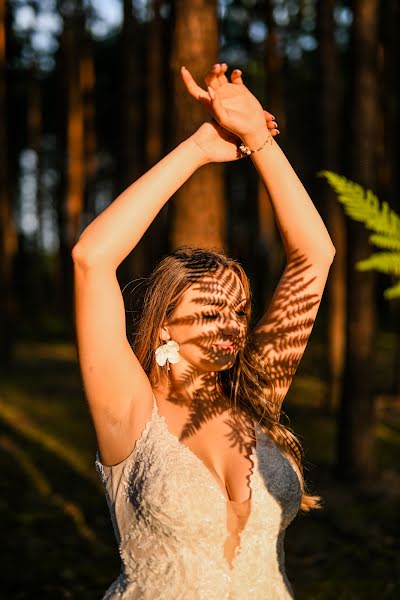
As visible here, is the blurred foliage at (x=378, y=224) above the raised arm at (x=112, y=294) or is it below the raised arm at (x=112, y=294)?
above

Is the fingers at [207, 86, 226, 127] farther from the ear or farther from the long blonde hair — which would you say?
the ear

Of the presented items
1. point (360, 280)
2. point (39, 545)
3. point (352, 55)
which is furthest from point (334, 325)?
point (39, 545)

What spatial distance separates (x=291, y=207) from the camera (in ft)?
9.22

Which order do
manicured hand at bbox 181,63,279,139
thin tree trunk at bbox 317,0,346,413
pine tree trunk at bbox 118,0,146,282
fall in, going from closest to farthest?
manicured hand at bbox 181,63,279,139 → thin tree trunk at bbox 317,0,346,413 → pine tree trunk at bbox 118,0,146,282

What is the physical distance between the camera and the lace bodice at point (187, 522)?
102 inches

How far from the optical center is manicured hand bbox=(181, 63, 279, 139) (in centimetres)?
248

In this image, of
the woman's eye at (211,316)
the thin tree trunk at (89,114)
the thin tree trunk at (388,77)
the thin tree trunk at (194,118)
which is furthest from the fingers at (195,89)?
the thin tree trunk at (89,114)

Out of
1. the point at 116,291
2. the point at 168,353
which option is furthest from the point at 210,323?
the point at 116,291

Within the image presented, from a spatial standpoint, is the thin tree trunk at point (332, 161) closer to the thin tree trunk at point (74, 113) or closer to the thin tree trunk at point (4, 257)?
the thin tree trunk at point (4, 257)

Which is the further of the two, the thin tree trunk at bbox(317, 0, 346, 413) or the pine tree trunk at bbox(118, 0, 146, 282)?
the pine tree trunk at bbox(118, 0, 146, 282)

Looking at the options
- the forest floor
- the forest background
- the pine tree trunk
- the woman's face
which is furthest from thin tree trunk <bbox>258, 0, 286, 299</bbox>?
the woman's face

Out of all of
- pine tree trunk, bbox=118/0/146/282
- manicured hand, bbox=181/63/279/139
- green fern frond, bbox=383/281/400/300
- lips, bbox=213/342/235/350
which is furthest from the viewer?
pine tree trunk, bbox=118/0/146/282

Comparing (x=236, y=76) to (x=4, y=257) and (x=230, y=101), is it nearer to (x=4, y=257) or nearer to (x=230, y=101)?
(x=230, y=101)

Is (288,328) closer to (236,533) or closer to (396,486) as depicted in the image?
(236,533)
